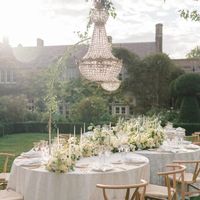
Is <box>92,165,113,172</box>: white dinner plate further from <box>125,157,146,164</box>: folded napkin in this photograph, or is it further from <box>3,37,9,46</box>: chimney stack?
<box>3,37,9,46</box>: chimney stack

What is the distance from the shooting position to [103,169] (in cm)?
481

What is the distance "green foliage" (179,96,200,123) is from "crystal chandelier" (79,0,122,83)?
39.3 feet

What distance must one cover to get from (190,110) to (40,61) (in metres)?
20.0

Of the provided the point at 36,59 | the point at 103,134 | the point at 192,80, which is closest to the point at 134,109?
the point at 192,80

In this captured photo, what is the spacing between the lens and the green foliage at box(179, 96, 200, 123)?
18938mm

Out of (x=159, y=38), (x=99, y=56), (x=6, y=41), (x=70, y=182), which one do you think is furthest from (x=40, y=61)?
(x=70, y=182)

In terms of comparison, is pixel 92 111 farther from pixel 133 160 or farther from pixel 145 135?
pixel 133 160

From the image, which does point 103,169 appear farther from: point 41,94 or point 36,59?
point 36,59

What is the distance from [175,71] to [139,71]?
7.33ft

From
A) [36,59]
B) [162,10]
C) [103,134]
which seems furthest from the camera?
[36,59]

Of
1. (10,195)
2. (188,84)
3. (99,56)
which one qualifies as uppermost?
(99,56)

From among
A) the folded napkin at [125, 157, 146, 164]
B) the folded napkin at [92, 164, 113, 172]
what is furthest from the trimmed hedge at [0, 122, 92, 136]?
the folded napkin at [92, 164, 113, 172]

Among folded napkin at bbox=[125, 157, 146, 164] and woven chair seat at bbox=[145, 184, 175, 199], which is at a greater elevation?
folded napkin at bbox=[125, 157, 146, 164]

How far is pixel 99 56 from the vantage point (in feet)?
24.0
